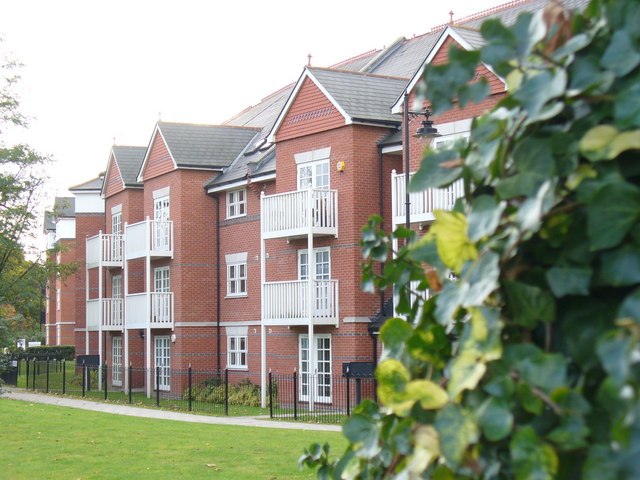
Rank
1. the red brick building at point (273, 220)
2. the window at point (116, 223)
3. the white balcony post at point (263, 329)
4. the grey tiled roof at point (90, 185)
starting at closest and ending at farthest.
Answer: the red brick building at point (273, 220) < the white balcony post at point (263, 329) < the window at point (116, 223) < the grey tiled roof at point (90, 185)

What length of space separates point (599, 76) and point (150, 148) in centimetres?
3543

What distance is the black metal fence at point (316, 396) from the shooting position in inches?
952

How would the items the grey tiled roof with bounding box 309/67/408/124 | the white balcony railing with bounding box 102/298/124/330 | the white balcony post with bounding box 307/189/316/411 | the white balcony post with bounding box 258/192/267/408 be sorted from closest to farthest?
the white balcony post with bounding box 307/189/316/411 → the grey tiled roof with bounding box 309/67/408/124 → the white balcony post with bounding box 258/192/267/408 → the white balcony railing with bounding box 102/298/124/330

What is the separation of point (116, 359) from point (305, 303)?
55.7ft

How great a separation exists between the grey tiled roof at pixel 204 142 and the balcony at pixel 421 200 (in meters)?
11.4

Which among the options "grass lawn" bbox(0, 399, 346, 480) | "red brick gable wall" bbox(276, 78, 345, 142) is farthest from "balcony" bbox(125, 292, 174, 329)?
"grass lawn" bbox(0, 399, 346, 480)

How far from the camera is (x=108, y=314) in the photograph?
38.8 meters

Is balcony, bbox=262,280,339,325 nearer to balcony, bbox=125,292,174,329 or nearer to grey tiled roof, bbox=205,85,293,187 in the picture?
grey tiled roof, bbox=205,85,293,187

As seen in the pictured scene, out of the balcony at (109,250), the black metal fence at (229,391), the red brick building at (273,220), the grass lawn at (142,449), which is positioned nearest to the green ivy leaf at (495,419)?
the grass lawn at (142,449)

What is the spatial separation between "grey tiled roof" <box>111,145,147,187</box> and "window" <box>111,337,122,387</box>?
7.12 metres

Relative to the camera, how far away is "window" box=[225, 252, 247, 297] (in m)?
32.8

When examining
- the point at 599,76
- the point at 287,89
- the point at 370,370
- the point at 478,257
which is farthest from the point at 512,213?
the point at 287,89

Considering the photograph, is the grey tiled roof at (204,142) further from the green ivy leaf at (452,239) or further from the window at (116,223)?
the green ivy leaf at (452,239)

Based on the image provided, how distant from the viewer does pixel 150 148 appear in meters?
36.0
